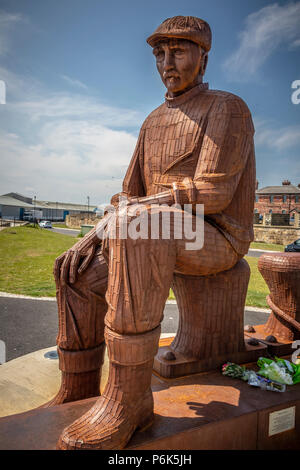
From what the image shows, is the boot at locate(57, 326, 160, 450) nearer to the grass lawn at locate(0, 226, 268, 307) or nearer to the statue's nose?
the statue's nose

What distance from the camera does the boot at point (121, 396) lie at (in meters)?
1.39

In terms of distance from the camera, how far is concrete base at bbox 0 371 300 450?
1.52 metres

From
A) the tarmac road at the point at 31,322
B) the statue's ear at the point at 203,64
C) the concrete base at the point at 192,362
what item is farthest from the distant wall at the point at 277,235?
the statue's ear at the point at 203,64

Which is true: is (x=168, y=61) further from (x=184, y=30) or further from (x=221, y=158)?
(x=221, y=158)

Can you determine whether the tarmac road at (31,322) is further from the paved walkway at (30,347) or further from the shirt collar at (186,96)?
the shirt collar at (186,96)

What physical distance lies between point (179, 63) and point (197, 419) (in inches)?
82.5

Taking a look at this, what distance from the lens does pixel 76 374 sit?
2.04 meters

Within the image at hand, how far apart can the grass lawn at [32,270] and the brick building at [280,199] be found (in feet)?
109

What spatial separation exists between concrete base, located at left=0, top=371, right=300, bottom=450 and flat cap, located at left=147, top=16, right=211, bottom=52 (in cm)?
216

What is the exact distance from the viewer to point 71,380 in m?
2.03

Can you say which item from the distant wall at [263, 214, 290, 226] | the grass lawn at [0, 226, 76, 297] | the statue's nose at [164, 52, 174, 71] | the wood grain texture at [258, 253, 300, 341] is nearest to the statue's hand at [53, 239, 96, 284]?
the statue's nose at [164, 52, 174, 71]

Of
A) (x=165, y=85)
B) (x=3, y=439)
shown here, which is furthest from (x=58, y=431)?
(x=165, y=85)

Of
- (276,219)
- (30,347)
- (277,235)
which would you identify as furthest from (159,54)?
(276,219)
